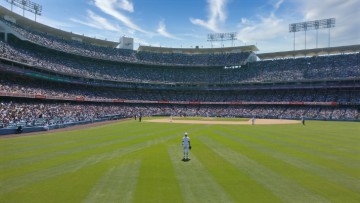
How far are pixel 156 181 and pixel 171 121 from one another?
4100 cm

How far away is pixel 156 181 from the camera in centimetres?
1157

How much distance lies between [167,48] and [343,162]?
91.9 metres

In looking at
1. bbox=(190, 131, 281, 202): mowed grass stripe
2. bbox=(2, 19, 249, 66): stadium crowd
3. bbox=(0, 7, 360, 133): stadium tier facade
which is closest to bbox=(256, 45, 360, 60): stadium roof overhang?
bbox=(0, 7, 360, 133): stadium tier facade

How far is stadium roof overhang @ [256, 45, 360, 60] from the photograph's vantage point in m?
78.9

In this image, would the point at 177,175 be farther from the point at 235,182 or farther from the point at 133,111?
the point at 133,111

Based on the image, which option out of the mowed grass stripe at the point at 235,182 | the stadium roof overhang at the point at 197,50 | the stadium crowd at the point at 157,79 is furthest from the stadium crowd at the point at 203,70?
the mowed grass stripe at the point at 235,182

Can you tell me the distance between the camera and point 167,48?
103 metres

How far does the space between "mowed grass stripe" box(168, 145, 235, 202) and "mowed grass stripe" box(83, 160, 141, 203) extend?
200cm

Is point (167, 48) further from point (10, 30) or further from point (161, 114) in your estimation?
point (10, 30)

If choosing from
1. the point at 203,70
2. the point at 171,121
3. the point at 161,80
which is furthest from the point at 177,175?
the point at 203,70

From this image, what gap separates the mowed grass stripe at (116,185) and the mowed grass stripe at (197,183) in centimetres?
200

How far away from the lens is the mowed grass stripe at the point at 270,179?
32.0 ft

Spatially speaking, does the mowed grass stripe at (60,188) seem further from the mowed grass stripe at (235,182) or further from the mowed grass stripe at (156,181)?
the mowed grass stripe at (235,182)

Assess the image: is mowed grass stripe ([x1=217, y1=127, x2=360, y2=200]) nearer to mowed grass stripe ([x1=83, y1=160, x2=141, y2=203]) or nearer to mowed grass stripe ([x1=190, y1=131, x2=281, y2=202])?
mowed grass stripe ([x1=190, y1=131, x2=281, y2=202])
